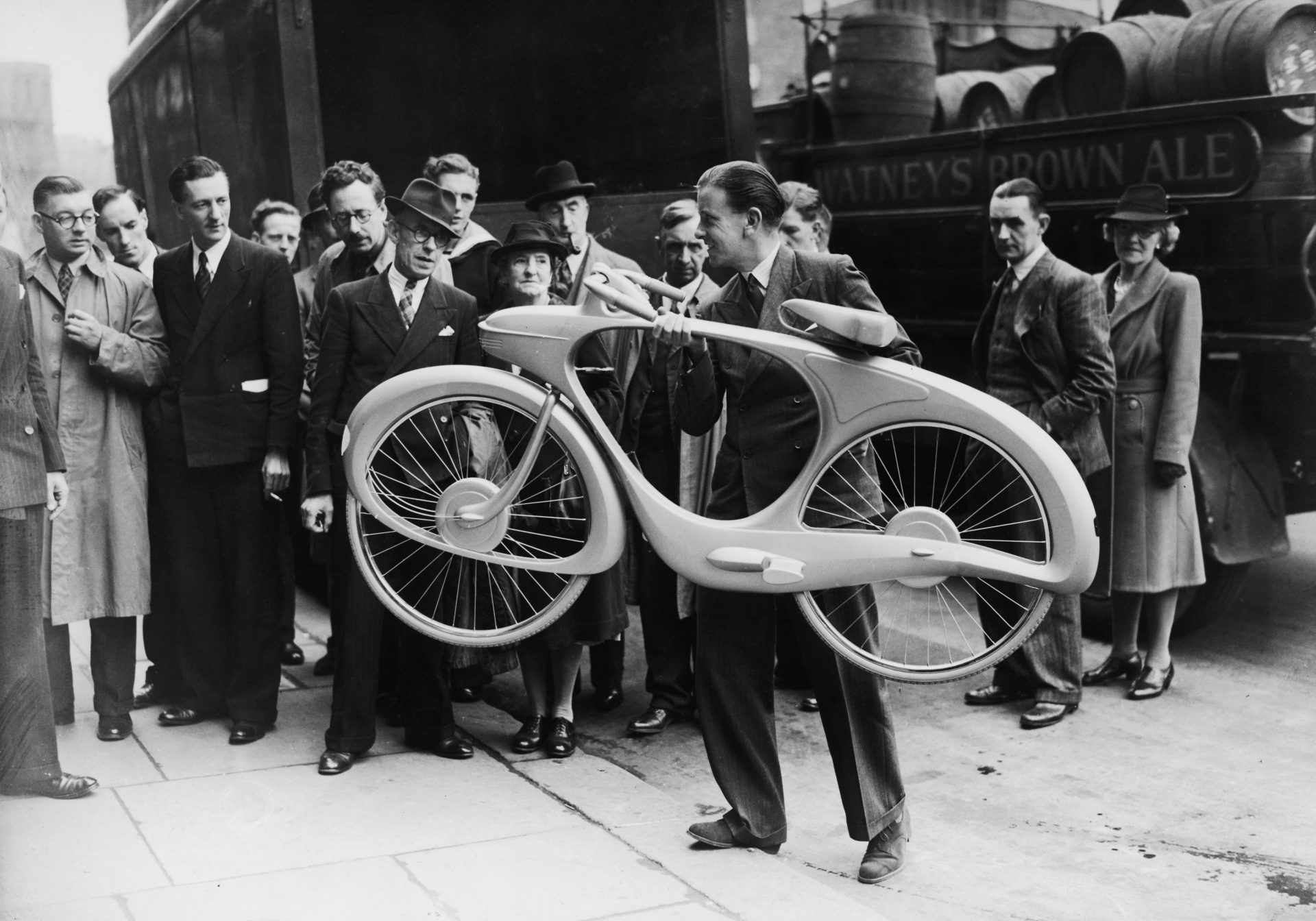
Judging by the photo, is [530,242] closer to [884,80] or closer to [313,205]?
[313,205]

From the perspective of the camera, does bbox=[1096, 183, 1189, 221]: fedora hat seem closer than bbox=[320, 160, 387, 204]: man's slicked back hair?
No

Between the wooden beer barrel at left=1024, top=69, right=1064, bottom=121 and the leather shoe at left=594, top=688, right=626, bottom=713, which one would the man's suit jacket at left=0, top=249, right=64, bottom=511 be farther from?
the wooden beer barrel at left=1024, top=69, right=1064, bottom=121

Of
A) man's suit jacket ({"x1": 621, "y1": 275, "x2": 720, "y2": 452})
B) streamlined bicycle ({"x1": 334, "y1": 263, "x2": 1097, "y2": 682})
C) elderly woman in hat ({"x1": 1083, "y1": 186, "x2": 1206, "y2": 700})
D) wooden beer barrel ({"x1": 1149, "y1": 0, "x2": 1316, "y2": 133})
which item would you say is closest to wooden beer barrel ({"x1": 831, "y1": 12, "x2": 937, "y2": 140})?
wooden beer barrel ({"x1": 1149, "y1": 0, "x2": 1316, "y2": 133})

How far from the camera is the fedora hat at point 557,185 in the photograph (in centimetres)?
553

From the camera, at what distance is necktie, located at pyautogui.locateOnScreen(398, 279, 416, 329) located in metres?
4.74

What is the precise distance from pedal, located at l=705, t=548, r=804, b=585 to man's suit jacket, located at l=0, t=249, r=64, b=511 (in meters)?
2.01

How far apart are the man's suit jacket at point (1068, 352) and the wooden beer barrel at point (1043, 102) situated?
2.40m

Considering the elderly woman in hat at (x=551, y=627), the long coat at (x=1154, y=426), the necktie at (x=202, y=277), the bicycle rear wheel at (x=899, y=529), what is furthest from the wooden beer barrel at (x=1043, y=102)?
the necktie at (x=202, y=277)

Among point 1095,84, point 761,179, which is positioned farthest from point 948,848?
point 1095,84

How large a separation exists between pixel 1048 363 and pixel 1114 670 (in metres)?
1.38

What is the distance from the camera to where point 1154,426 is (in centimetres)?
593

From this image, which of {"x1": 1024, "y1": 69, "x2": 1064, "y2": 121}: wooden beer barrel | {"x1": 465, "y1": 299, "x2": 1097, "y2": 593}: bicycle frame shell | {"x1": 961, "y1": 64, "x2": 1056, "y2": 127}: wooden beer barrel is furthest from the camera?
{"x1": 961, "y1": 64, "x2": 1056, "y2": 127}: wooden beer barrel

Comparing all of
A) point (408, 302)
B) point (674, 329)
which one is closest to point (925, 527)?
point (674, 329)

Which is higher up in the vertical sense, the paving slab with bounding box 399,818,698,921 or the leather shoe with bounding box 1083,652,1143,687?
the paving slab with bounding box 399,818,698,921
